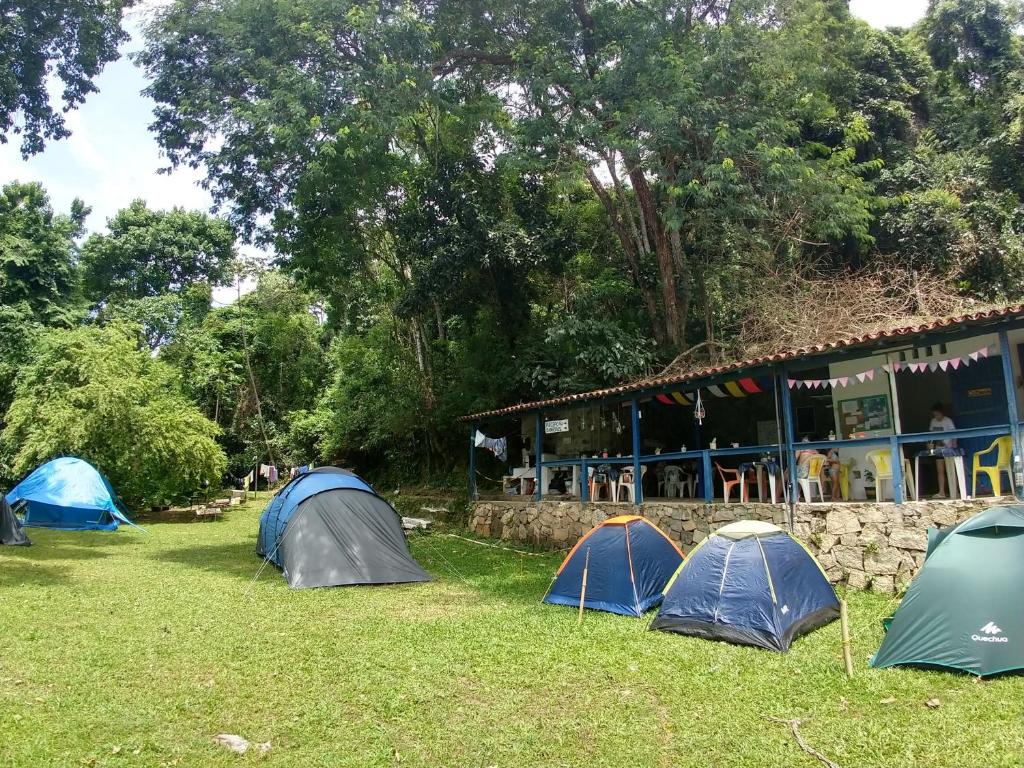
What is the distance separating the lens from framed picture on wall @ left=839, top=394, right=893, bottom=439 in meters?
11.2

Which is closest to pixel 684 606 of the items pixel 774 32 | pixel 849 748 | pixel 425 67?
pixel 849 748

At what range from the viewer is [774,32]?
15109mm

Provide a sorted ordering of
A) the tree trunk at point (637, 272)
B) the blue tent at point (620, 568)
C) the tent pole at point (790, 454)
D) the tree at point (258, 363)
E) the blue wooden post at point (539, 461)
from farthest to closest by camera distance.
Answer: the tree at point (258, 363) < the tree trunk at point (637, 272) < the blue wooden post at point (539, 461) < the tent pole at point (790, 454) < the blue tent at point (620, 568)

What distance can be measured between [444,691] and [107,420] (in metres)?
17.2

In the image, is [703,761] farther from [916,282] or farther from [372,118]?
[916,282]

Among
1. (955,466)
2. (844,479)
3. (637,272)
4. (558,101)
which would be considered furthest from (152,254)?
(955,466)

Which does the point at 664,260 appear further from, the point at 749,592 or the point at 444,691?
the point at 444,691

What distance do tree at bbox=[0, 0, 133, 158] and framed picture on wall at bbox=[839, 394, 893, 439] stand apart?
580 inches

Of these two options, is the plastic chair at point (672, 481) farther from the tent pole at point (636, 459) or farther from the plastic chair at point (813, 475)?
the plastic chair at point (813, 475)

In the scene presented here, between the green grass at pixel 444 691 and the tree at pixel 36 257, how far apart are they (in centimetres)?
2156

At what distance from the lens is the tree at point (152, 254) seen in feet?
100

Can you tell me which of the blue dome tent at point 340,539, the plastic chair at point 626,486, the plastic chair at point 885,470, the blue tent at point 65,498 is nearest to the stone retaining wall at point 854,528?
the plastic chair at point 885,470

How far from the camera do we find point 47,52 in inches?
477

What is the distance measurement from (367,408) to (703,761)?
65.5 feet
